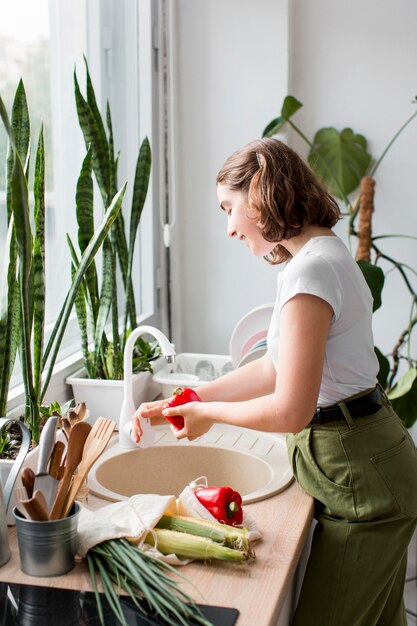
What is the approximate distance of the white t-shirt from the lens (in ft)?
4.55

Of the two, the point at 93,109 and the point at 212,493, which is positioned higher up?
the point at 93,109

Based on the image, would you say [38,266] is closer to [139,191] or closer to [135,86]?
[139,191]

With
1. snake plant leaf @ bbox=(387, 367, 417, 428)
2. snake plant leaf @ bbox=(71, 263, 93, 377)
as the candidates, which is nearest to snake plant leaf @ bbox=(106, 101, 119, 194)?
snake plant leaf @ bbox=(71, 263, 93, 377)

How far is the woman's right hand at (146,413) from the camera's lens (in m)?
1.62

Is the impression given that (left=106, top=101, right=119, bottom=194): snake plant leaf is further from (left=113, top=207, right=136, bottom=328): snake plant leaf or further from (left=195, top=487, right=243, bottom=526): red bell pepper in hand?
(left=195, top=487, right=243, bottom=526): red bell pepper in hand

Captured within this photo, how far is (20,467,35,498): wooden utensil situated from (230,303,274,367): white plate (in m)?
1.00

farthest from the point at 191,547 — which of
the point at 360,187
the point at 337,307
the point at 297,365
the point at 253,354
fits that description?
the point at 360,187

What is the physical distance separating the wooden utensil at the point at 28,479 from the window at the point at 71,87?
0.72 m

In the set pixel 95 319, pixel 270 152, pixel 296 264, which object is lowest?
pixel 95 319

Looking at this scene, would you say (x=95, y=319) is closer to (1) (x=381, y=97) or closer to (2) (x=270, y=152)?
(2) (x=270, y=152)

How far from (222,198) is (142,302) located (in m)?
1.29

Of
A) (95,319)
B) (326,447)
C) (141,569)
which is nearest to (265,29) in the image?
(95,319)

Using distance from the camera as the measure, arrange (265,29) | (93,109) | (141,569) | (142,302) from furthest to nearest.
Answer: (142,302), (265,29), (93,109), (141,569)

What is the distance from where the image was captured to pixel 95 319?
204cm
